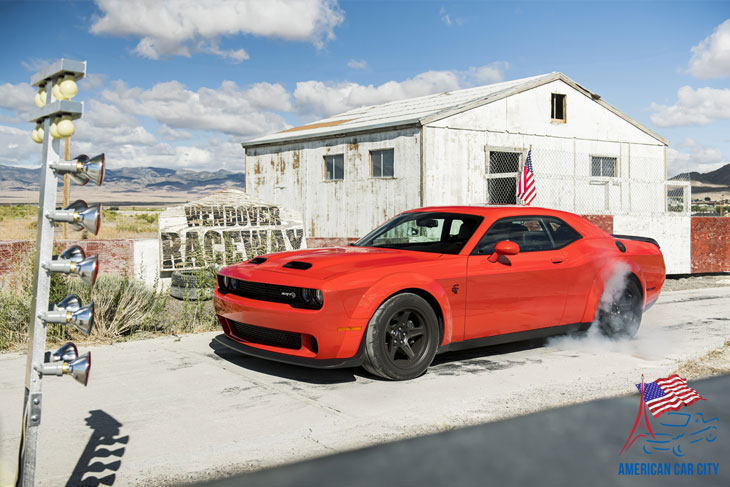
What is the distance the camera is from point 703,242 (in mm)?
15805

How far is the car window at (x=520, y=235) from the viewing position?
6348 mm

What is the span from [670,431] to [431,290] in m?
2.09

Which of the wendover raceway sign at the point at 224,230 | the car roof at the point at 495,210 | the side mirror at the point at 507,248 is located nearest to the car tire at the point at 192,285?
the wendover raceway sign at the point at 224,230

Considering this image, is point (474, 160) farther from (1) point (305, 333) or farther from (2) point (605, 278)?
(1) point (305, 333)

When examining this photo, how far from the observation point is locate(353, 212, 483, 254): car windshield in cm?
635

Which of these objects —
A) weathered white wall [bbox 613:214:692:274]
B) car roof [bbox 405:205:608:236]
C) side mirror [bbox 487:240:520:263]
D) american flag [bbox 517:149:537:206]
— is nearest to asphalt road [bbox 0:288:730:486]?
side mirror [bbox 487:240:520:263]

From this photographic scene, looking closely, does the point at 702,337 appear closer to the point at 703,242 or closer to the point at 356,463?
the point at 356,463

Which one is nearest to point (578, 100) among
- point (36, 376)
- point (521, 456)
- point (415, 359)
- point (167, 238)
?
point (167, 238)

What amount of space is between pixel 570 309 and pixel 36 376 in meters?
5.23

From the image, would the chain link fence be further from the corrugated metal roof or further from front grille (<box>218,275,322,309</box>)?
front grille (<box>218,275,322,309</box>)

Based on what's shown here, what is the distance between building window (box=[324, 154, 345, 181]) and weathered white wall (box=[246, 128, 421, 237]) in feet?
0.39

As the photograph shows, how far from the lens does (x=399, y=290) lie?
18.2 ft

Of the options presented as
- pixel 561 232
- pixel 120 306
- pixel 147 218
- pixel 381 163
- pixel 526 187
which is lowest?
pixel 120 306

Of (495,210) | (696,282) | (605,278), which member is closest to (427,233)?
(495,210)
